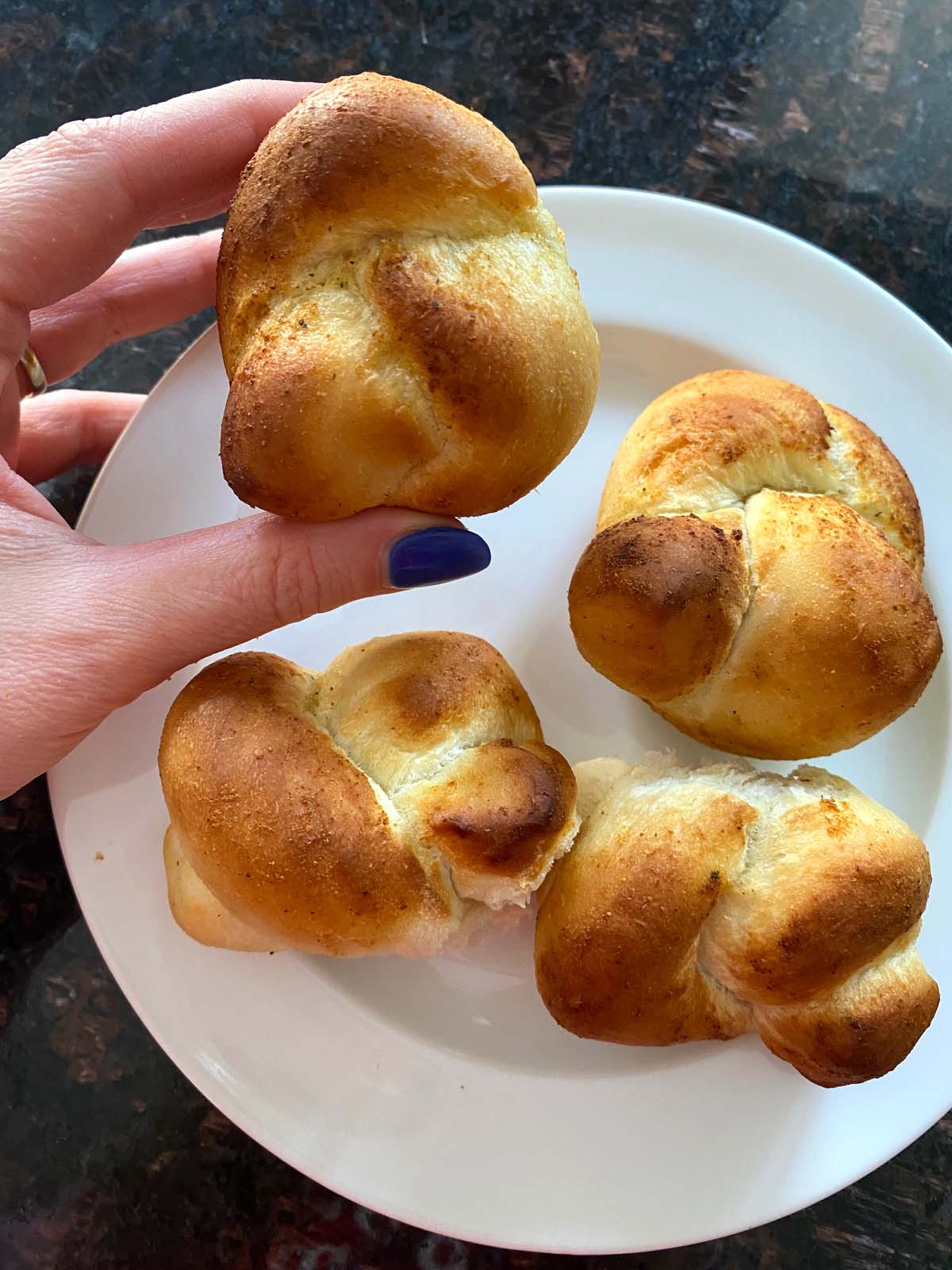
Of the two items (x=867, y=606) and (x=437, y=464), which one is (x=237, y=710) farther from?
(x=867, y=606)

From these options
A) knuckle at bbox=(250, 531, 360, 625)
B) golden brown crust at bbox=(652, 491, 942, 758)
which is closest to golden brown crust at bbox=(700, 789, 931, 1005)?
golden brown crust at bbox=(652, 491, 942, 758)

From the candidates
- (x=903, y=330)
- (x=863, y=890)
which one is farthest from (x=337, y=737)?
(x=903, y=330)

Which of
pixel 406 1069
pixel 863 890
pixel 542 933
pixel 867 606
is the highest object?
pixel 867 606

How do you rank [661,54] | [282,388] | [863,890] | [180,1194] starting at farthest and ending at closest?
[661,54], [180,1194], [863,890], [282,388]

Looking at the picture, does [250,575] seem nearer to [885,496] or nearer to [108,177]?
[108,177]

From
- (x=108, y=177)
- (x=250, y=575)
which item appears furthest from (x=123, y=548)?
(x=108, y=177)

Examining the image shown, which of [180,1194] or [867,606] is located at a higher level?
[867,606]

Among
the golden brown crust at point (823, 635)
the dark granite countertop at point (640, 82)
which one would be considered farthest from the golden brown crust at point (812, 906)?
the dark granite countertop at point (640, 82)
